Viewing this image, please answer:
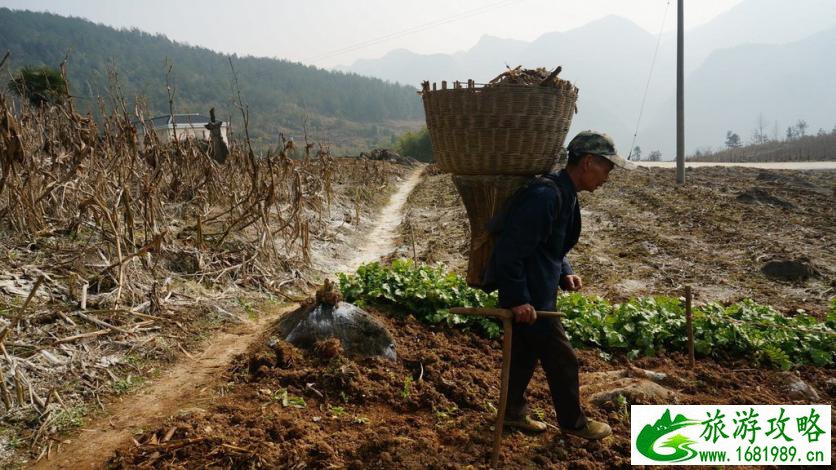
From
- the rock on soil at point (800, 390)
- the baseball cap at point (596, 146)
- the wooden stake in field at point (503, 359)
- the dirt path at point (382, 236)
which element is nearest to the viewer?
the wooden stake in field at point (503, 359)

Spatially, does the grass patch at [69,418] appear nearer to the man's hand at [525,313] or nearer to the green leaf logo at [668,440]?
the man's hand at [525,313]

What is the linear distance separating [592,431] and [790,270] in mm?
4892

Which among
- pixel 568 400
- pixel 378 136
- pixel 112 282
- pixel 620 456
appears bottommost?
pixel 620 456

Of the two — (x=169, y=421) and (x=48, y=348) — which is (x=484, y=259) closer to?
(x=169, y=421)

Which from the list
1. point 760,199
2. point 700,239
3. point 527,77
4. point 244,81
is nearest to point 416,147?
point 760,199

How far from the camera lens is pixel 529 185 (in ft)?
8.80

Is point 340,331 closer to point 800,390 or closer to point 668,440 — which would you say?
point 668,440

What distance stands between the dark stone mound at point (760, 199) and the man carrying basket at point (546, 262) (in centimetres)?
960

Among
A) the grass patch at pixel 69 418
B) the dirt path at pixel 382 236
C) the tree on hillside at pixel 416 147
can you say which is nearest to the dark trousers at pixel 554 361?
the grass patch at pixel 69 418

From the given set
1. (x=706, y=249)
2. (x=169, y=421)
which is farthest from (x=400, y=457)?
(x=706, y=249)

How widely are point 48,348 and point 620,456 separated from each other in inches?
142

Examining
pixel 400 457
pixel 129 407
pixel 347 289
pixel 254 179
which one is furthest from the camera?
pixel 254 179

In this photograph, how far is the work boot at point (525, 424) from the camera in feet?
9.52

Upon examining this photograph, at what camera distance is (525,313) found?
2537mm
